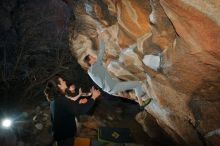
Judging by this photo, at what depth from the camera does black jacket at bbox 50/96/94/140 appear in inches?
229

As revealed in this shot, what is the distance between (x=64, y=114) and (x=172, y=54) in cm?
265

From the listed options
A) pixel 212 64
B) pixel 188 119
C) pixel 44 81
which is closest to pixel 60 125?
pixel 188 119

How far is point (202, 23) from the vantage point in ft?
12.1

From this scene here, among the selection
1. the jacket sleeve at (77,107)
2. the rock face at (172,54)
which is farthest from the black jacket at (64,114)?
the rock face at (172,54)

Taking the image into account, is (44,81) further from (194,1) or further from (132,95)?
(194,1)

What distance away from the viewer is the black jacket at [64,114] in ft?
19.1

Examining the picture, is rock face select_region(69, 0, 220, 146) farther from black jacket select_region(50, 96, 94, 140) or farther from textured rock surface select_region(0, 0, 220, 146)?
black jacket select_region(50, 96, 94, 140)

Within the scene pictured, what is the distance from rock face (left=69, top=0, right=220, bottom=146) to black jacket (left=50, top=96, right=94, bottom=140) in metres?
1.72

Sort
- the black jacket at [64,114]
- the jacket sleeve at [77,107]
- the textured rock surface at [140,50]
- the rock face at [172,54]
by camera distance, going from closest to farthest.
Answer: the rock face at [172,54], the textured rock surface at [140,50], the black jacket at [64,114], the jacket sleeve at [77,107]

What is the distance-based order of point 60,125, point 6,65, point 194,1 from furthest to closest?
point 6,65 < point 60,125 < point 194,1

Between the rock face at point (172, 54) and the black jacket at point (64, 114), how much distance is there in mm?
1724

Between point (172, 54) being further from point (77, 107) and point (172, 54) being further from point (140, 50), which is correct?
point (77, 107)

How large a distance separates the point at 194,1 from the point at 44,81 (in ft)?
31.1

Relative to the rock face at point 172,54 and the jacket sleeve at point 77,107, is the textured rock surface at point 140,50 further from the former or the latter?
the jacket sleeve at point 77,107
